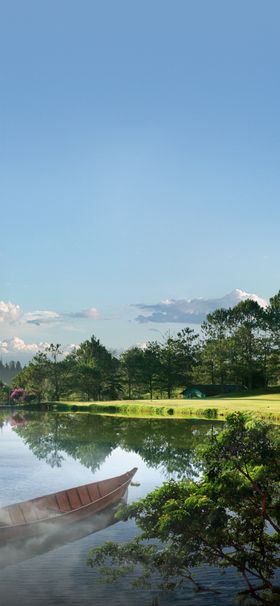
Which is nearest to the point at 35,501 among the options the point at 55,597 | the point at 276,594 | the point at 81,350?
the point at 55,597

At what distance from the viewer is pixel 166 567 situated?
13539mm

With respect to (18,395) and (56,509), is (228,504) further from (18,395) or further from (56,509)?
(18,395)

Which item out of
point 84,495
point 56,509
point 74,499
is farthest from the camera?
point 84,495

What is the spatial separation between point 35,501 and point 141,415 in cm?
5700

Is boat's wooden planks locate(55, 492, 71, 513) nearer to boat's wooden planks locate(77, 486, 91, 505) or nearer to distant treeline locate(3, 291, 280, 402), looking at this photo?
boat's wooden planks locate(77, 486, 91, 505)

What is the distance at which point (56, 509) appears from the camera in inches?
887

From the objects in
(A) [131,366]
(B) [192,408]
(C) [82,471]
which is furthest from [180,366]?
(C) [82,471]

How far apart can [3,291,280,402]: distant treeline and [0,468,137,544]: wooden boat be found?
82.6 m

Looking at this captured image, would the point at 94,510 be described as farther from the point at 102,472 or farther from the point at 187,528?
the point at 102,472

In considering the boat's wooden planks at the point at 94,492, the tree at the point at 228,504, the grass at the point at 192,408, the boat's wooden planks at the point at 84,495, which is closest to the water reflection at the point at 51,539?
the boat's wooden planks at the point at 84,495

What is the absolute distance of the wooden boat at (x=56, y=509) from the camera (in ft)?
62.6

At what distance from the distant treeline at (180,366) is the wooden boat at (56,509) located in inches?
3253

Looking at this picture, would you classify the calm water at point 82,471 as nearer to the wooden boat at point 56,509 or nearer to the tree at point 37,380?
the wooden boat at point 56,509

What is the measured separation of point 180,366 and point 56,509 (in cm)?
9315
